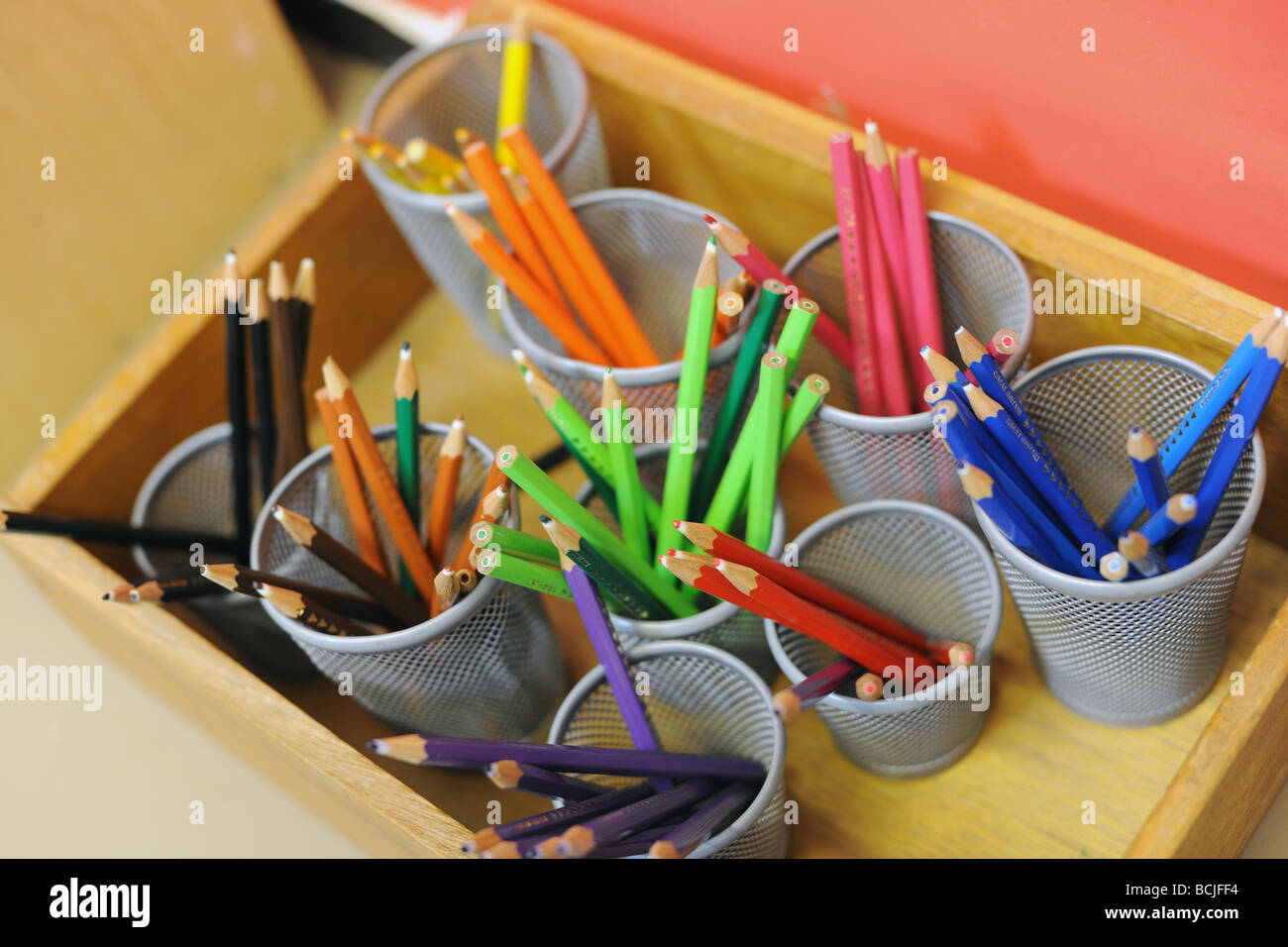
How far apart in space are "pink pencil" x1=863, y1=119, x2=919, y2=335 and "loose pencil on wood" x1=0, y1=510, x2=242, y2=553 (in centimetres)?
24

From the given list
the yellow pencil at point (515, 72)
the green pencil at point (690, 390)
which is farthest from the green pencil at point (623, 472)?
the yellow pencil at point (515, 72)

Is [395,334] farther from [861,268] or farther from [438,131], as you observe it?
[861,268]

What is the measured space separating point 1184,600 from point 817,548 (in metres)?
0.10

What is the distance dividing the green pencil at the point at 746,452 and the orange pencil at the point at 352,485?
106 millimetres

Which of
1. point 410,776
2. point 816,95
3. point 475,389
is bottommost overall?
point 410,776

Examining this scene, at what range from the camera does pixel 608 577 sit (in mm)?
358

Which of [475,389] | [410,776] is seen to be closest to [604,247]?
[475,389]

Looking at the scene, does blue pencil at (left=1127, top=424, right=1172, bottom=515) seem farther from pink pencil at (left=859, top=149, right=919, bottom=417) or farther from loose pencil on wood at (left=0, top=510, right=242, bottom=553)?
loose pencil on wood at (left=0, top=510, right=242, bottom=553)

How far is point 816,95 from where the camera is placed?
47 centimetres

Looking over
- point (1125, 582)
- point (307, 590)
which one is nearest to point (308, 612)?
point (307, 590)

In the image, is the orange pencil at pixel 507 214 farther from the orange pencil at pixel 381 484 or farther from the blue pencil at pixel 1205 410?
the blue pencil at pixel 1205 410

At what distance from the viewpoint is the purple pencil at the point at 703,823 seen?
0.32m

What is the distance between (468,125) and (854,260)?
0.20 m

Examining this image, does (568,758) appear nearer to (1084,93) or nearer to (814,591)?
(814,591)
